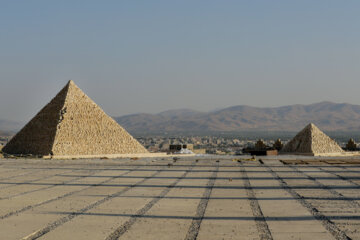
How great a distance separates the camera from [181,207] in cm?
1155

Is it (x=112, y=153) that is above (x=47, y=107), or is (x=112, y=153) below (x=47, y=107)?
below

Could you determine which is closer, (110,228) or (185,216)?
(110,228)

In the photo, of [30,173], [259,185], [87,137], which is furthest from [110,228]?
[87,137]

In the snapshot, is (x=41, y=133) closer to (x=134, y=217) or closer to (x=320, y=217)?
(x=134, y=217)

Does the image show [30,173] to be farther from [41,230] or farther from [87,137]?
[87,137]

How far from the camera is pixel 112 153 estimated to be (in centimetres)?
4091

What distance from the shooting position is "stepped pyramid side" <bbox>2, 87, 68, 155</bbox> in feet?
124

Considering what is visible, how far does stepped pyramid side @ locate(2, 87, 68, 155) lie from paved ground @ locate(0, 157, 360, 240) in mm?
20085

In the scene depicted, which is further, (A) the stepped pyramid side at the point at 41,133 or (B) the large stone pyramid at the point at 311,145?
(B) the large stone pyramid at the point at 311,145

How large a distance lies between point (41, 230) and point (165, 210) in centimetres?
313

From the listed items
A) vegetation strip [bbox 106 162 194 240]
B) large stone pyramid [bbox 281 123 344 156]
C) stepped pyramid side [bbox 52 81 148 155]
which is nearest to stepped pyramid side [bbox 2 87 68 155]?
stepped pyramid side [bbox 52 81 148 155]

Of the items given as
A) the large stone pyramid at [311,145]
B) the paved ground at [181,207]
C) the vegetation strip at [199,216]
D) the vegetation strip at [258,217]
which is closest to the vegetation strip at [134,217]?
the paved ground at [181,207]

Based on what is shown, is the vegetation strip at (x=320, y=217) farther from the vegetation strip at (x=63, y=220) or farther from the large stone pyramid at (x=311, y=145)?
the large stone pyramid at (x=311, y=145)

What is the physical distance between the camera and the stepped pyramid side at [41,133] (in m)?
37.9
